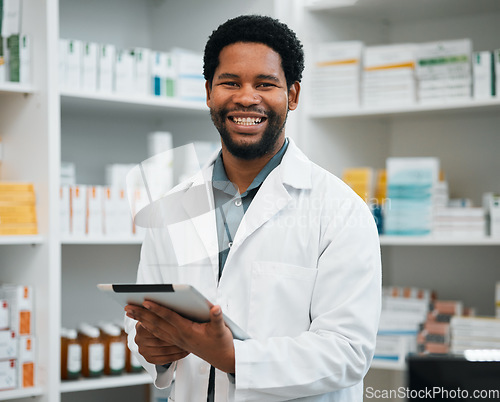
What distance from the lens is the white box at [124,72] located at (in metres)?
2.52

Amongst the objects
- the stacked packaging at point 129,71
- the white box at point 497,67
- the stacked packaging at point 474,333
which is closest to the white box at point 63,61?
the stacked packaging at point 129,71

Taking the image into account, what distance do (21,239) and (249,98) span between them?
3.94 ft

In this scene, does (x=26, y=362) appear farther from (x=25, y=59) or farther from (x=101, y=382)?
(x=25, y=59)

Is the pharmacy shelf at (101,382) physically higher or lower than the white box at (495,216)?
lower

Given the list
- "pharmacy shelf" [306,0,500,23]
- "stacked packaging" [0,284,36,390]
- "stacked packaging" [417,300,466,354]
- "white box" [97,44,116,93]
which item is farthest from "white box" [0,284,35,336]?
"pharmacy shelf" [306,0,500,23]

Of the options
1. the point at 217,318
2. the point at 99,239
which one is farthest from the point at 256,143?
the point at 99,239

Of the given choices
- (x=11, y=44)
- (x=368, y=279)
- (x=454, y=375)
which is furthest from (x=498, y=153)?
(x=454, y=375)

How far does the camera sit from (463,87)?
2.58m

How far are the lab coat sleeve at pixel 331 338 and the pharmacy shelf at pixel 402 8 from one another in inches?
66.3

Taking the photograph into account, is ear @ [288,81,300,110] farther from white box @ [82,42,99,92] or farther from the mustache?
white box @ [82,42,99,92]

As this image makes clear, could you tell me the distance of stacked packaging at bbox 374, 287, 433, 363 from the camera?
2631 millimetres

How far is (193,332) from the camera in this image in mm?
1176

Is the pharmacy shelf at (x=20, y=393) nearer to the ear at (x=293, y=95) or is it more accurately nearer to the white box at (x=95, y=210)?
the white box at (x=95, y=210)

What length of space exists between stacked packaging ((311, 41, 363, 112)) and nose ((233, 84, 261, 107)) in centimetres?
138
